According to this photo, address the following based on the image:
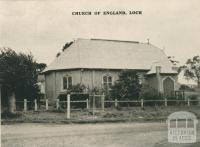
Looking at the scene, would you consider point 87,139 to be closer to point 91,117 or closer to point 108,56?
point 91,117

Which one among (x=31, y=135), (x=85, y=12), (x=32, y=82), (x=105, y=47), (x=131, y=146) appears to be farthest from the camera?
(x=105, y=47)

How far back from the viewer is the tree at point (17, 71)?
2773cm

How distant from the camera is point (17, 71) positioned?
28.3 meters

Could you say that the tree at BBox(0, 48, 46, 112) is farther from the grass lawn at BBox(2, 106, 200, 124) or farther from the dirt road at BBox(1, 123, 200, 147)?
the dirt road at BBox(1, 123, 200, 147)

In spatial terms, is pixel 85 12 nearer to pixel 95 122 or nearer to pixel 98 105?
pixel 95 122

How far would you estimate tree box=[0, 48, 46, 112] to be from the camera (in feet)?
91.0

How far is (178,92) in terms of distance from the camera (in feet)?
125

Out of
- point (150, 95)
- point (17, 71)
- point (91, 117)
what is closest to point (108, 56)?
point (150, 95)


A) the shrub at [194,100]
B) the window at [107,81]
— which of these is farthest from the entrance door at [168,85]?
the window at [107,81]

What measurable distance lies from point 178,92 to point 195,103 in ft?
13.0

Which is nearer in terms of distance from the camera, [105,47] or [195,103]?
[195,103]

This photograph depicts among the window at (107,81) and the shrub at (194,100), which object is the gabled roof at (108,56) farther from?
the shrub at (194,100)

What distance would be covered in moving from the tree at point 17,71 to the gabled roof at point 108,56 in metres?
6.73

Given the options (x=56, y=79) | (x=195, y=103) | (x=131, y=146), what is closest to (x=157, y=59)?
(x=195, y=103)
